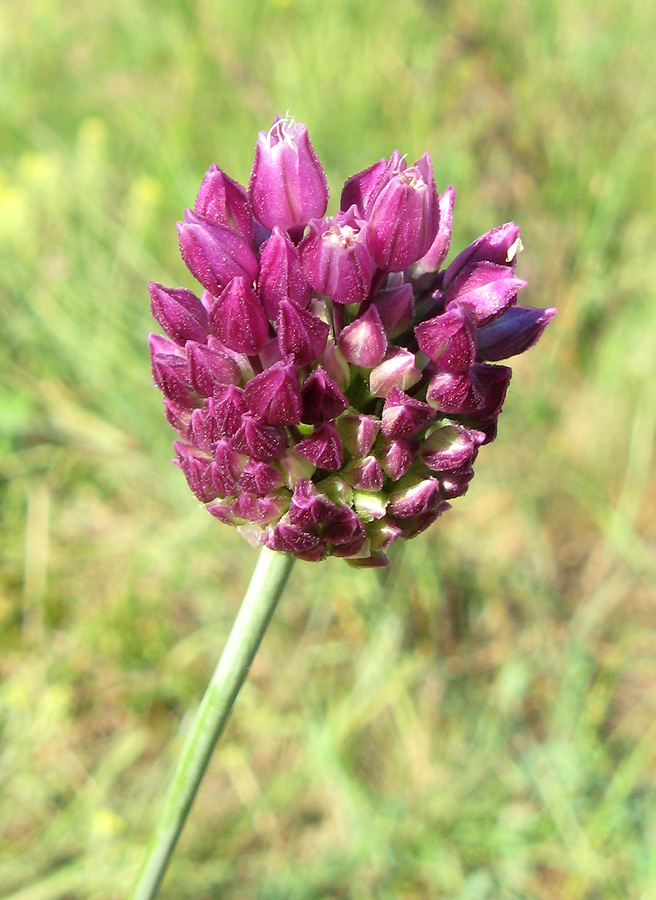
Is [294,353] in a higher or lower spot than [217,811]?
higher

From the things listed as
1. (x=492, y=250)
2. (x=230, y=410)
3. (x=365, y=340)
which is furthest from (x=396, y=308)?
(x=230, y=410)

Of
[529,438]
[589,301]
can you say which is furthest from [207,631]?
[589,301]

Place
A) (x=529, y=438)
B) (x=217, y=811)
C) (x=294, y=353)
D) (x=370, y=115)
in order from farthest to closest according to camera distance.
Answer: (x=370, y=115), (x=529, y=438), (x=217, y=811), (x=294, y=353)

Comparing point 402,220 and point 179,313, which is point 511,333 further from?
point 179,313

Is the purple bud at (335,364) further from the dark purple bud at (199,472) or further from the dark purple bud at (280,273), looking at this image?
the dark purple bud at (199,472)

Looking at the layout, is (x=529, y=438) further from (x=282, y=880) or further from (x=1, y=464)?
(x=1, y=464)

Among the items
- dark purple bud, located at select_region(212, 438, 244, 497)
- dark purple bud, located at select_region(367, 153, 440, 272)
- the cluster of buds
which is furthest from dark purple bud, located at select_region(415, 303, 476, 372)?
dark purple bud, located at select_region(212, 438, 244, 497)

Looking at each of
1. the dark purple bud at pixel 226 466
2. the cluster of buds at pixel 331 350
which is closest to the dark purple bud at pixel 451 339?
the cluster of buds at pixel 331 350
